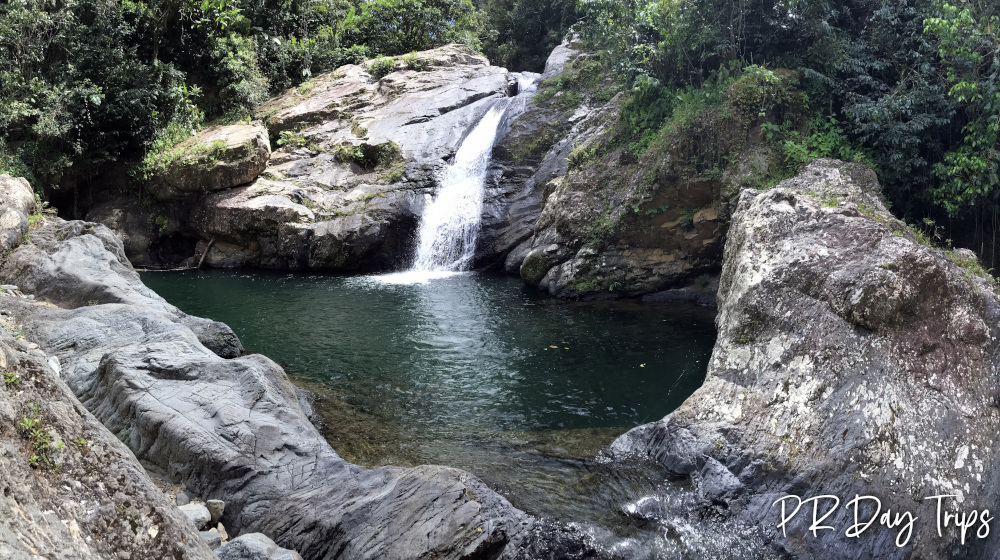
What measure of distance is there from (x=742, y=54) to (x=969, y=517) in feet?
35.8

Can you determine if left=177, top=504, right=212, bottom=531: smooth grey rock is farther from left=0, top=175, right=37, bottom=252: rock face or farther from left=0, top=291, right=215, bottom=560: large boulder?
left=0, top=175, right=37, bottom=252: rock face

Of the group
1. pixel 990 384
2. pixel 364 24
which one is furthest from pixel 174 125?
pixel 990 384

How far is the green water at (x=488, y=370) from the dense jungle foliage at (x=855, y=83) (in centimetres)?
426

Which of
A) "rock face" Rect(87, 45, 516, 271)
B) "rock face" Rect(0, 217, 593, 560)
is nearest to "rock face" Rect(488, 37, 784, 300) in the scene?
"rock face" Rect(87, 45, 516, 271)

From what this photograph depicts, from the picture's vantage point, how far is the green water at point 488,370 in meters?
6.43

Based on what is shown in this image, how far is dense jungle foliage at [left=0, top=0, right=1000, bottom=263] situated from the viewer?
1047cm

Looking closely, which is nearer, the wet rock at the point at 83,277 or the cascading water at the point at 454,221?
the wet rock at the point at 83,277

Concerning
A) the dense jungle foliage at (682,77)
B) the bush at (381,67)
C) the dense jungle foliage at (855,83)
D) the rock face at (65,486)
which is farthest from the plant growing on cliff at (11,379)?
the bush at (381,67)

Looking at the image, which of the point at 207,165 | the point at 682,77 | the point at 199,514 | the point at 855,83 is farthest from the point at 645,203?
the point at 207,165

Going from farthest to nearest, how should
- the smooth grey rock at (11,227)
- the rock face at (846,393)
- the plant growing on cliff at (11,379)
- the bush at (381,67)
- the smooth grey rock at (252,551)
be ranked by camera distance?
the bush at (381,67) < the smooth grey rock at (11,227) < the rock face at (846,393) < the smooth grey rock at (252,551) < the plant growing on cliff at (11,379)

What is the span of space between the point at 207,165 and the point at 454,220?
8.07 meters

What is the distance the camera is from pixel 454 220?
18.8 metres

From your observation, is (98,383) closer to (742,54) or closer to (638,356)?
(638,356)

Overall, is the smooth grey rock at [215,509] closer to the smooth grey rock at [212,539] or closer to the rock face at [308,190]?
the smooth grey rock at [212,539]
